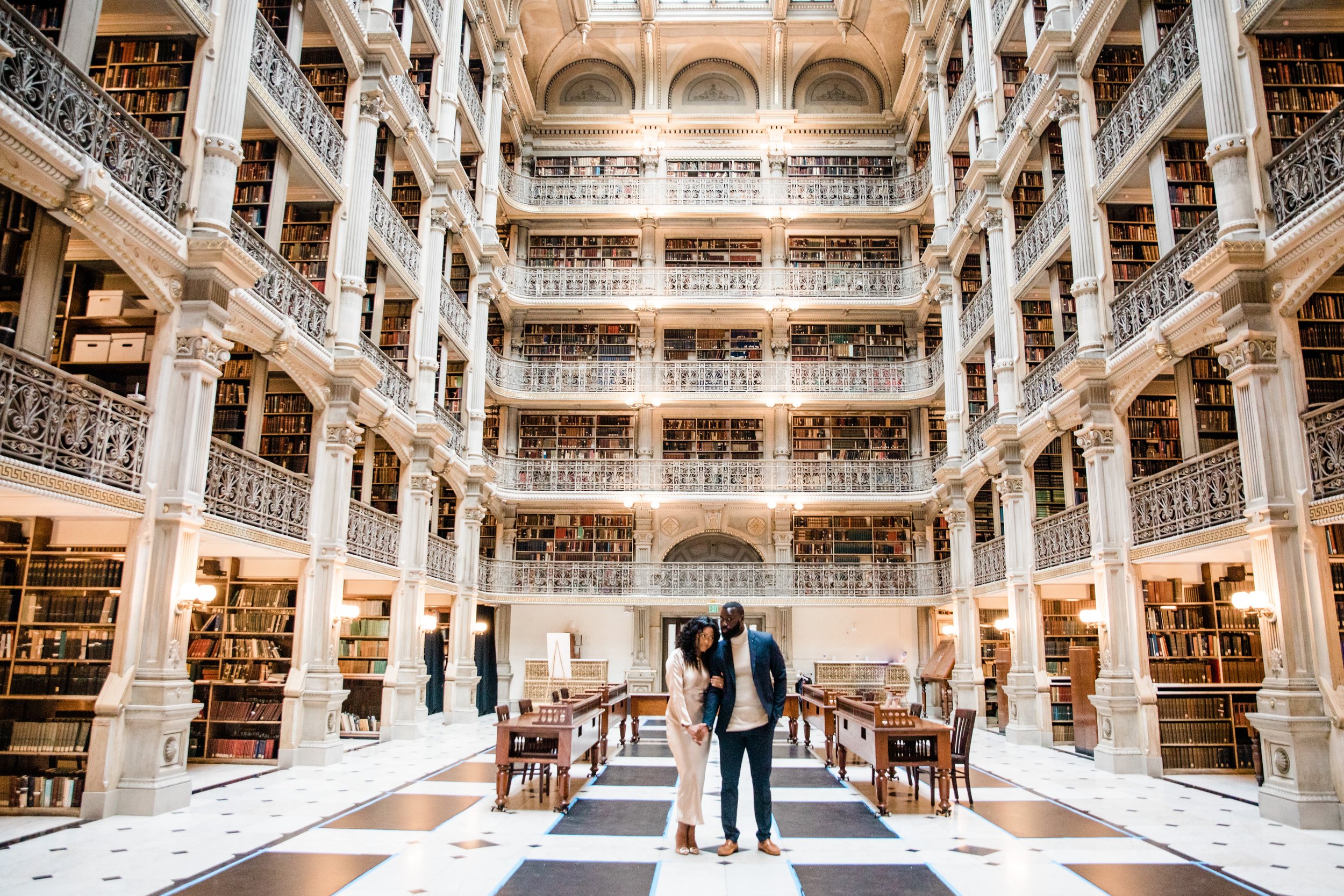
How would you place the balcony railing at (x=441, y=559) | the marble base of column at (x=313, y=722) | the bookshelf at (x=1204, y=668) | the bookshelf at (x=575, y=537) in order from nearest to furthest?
the marble base of column at (x=313, y=722) → the bookshelf at (x=1204, y=668) → the balcony railing at (x=441, y=559) → the bookshelf at (x=575, y=537)

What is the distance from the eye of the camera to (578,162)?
19.4 meters

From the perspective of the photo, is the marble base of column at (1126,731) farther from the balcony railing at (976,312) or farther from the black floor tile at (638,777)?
the balcony railing at (976,312)

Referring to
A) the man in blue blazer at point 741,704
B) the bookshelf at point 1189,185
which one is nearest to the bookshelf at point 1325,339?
the bookshelf at point 1189,185

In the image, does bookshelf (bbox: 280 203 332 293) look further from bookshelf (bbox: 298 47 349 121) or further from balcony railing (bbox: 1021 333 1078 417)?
balcony railing (bbox: 1021 333 1078 417)

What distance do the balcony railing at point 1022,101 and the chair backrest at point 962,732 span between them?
7.90 metres

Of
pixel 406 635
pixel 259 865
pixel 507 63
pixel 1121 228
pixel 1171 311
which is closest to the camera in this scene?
pixel 259 865

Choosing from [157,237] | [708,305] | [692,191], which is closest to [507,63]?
[692,191]

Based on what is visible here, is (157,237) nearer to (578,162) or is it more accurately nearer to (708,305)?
(708,305)

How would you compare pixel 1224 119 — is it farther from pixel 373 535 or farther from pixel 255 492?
pixel 373 535

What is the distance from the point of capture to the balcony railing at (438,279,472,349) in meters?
14.0

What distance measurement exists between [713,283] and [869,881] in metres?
14.9

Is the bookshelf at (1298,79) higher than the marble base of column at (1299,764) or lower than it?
higher

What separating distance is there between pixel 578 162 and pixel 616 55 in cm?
250

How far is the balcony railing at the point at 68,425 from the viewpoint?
5.20 metres
